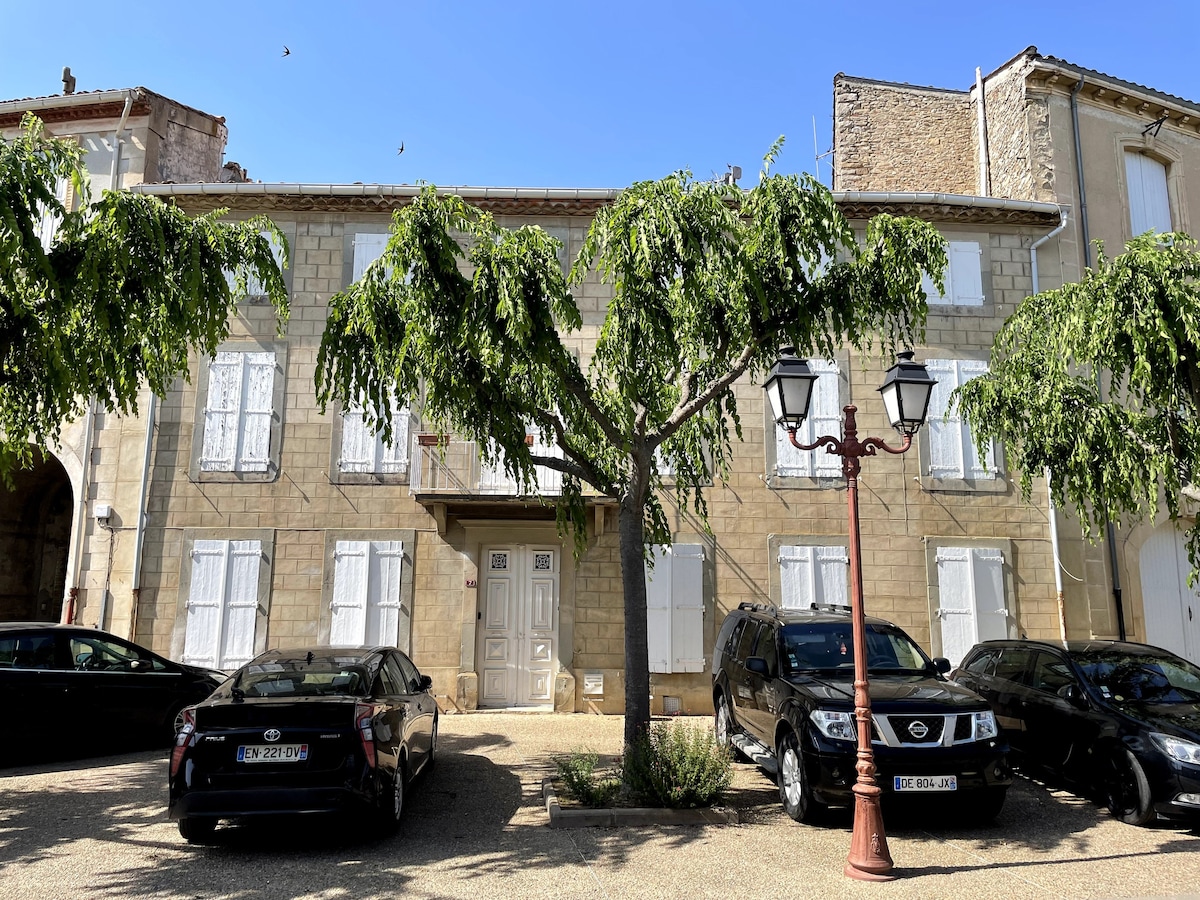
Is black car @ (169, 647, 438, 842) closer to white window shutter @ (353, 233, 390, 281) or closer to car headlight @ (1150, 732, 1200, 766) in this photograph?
car headlight @ (1150, 732, 1200, 766)

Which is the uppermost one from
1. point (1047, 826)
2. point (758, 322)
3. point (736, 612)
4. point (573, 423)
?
point (758, 322)

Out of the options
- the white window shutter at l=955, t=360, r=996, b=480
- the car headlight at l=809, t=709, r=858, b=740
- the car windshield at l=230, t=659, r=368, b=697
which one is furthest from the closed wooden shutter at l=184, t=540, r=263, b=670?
the white window shutter at l=955, t=360, r=996, b=480

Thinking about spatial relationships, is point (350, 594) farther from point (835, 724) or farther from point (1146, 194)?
point (1146, 194)

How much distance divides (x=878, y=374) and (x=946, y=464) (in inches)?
70.9

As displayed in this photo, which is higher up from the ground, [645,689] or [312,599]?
[312,599]

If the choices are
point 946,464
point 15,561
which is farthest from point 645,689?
point 15,561

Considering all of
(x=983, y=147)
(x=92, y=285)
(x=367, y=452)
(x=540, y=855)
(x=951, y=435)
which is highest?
(x=983, y=147)

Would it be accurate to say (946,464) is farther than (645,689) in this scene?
Yes

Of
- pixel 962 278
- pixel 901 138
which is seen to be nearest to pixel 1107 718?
pixel 962 278

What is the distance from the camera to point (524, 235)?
7.55m

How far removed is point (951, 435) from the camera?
13.8 meters

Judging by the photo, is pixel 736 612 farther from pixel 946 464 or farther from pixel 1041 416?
pixel 946 464

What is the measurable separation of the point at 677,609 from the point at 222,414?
7640 mm

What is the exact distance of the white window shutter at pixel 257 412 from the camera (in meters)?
13.2
